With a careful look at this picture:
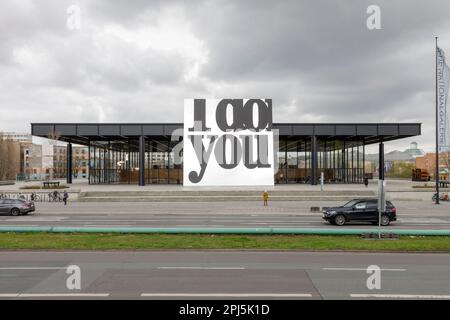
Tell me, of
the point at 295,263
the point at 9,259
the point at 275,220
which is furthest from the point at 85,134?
the point at 295,263

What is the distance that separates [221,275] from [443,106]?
3083cm

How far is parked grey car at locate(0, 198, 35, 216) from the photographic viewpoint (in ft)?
88.3

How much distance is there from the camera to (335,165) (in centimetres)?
6662

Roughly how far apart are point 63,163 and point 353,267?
13873cm

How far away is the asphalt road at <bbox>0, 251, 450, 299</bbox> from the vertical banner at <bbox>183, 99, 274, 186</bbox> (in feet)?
94.8

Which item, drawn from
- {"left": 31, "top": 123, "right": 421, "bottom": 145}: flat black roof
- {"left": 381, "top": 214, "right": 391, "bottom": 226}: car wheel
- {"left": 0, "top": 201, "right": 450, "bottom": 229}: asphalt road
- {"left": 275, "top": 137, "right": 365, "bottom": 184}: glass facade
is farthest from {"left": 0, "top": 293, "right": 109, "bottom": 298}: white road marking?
{"left": 275, "top": 137, "right": 365, "bottom": 184}: glass facade

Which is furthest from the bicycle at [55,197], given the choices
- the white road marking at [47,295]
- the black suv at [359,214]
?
the white road marking at [47,295]

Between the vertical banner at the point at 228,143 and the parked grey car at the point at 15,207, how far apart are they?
1834cm

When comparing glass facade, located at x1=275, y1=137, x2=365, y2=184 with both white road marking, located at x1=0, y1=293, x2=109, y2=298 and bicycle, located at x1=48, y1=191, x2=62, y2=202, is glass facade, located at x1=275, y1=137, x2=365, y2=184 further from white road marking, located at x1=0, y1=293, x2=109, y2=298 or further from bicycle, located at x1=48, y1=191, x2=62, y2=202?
white road marking, located at x1=0, y1=293, x2=109, y2=298

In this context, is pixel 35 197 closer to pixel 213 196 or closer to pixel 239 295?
pixel 213 196

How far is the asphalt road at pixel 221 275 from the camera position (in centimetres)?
886

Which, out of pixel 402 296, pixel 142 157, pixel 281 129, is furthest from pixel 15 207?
pixel 281 129

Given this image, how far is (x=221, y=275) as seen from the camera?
1048cm
